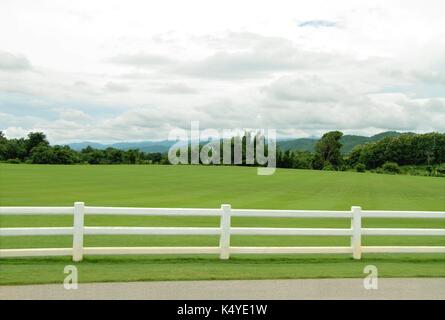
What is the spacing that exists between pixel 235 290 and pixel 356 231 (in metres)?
5.27

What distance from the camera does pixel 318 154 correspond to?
15838 centimetres

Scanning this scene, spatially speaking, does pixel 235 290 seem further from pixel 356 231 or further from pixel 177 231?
pixel 356 231

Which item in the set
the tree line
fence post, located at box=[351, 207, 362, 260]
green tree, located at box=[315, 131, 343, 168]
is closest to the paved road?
fence post, located at box=[351, 207, 362, 260]

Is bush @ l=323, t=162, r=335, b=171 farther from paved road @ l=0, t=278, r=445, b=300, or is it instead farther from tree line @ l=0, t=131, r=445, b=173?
paved road @ l=0, t=278, r=445, b=300

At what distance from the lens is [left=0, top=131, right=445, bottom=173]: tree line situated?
125 m

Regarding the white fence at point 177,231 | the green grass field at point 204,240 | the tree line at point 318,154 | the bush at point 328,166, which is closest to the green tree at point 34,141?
the tree line at point 318,154

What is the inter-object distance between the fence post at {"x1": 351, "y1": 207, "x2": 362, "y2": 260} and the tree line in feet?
344

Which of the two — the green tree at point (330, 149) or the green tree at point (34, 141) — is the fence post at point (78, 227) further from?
the green tree at point (330, 149)

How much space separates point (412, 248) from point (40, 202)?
26992 mm

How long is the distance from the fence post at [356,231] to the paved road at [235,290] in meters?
3.08

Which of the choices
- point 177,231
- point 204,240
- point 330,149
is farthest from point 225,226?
point 330,149

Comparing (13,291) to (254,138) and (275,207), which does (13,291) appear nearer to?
(275,207)

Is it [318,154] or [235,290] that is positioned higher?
[318,154]

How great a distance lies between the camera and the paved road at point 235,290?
938cm
